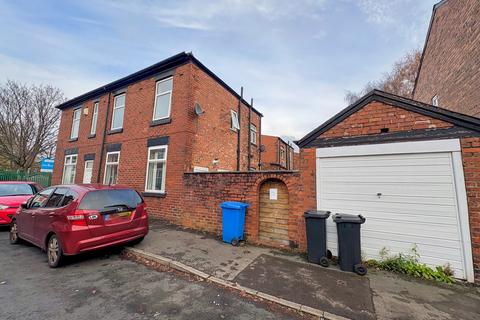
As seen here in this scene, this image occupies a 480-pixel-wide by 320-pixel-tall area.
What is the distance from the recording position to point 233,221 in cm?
570

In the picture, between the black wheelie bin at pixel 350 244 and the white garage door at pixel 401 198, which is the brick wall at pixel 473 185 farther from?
the black wheelie bin at pixel 350 244

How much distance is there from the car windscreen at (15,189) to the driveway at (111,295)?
4693 mm

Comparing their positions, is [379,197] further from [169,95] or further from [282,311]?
[169,95]

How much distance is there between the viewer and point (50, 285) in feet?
11.5

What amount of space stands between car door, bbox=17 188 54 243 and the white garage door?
6.80 meters

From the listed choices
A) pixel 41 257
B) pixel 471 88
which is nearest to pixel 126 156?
pixel 41 257

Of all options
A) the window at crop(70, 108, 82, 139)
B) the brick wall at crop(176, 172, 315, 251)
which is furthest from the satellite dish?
the window at crop(70, 108, 82, 139)

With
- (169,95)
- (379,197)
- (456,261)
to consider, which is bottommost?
(456,261)

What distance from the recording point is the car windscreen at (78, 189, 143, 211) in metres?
4.27

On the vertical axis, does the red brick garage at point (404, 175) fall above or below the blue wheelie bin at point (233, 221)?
above

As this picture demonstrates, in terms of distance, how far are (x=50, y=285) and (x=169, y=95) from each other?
7424 mm

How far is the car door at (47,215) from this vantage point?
438cm

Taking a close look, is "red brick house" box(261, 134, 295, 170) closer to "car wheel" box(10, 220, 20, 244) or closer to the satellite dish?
the satellite dish

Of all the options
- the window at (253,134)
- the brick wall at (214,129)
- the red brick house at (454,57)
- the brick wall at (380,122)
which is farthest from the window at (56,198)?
the red brick house at (454,57)
